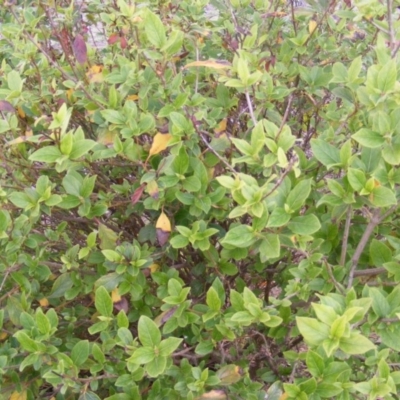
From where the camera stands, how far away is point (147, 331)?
137cm

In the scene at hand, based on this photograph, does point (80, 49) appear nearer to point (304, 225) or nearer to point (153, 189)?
point (153, 189)

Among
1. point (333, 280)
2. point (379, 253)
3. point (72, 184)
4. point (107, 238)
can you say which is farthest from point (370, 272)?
point (72, 184)

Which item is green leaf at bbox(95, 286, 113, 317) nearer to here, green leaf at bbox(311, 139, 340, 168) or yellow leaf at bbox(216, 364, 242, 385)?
yellow leaf at bbox(216, 364, 242, 385)

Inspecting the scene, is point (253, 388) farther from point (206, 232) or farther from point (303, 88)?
point (303, 88)

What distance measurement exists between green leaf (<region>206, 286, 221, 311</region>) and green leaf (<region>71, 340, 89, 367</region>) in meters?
0.37

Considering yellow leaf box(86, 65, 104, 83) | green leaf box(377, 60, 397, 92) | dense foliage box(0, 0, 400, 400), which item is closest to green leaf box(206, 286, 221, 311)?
dense foliage box(0, 0, 400, 400)

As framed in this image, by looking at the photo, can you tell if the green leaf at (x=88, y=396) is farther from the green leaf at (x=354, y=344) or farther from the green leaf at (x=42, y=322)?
the green leaf at (x=354, y=344)

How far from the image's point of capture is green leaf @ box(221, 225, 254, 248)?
50.3 inches

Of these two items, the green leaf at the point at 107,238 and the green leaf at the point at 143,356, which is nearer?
the green leaf at the point at 143,356

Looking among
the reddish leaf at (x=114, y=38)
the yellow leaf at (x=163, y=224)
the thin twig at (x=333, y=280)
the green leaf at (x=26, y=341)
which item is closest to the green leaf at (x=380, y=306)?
the thin twig at (x=333, y=280)

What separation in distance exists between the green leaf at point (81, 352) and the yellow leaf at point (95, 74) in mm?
867

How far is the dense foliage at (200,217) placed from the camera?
1289mm

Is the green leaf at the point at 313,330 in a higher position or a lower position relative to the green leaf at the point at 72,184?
lower

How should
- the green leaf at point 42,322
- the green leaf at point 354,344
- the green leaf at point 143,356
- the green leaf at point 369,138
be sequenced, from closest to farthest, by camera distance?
the green leaf at point 354,344 < the green leaf at point 369,138 < the green leaf at point 143,356 < the green leaf at point 42,322
